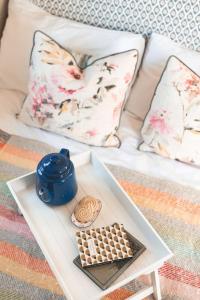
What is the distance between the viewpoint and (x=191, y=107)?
1244 millimetres

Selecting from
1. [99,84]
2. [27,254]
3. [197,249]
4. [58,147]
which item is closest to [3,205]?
[27,254]

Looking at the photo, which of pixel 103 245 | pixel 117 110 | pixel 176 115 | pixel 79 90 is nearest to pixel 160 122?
Answer: pixel 176 115

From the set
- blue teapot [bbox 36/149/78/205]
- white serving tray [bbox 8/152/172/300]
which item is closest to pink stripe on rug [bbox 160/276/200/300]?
white serving tray [bbox 8/152/172/300]

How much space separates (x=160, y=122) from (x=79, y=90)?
326 mm

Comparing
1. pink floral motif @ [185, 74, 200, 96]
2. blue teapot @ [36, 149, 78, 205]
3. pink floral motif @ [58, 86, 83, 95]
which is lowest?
blue teapot @ [36, 149, 78, 205]

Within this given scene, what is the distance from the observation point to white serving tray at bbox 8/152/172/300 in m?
0.89

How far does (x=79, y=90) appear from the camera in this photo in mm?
1298

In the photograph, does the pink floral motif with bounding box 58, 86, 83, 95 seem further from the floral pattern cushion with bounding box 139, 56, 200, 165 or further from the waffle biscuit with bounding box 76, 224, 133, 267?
the waffle biscuit with bounding box 76, 224, 133, 267

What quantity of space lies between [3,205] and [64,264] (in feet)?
1.27

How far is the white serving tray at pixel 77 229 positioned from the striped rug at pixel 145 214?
14 centimetres

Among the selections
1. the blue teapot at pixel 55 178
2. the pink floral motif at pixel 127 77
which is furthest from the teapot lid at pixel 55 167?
the pink floral motif at pixel 127 77

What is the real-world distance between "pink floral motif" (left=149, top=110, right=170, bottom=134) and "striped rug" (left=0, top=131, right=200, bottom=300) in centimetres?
19

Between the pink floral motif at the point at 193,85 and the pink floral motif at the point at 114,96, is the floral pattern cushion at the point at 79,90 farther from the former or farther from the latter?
the pink floral motif at the point at 193,85

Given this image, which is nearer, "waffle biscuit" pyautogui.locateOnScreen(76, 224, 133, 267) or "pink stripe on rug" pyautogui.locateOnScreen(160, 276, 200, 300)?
"waffle biscuit" pyautogui.locateOnScreen(76, 224, 133, 267)
